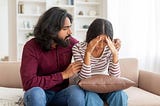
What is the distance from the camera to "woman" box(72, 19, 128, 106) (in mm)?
1808

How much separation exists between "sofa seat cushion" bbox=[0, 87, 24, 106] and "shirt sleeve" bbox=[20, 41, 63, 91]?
14 cm

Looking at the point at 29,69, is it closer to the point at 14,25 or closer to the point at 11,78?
the point at 11,78

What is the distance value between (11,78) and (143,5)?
243 centimetres

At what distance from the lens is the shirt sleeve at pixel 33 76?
181 cm

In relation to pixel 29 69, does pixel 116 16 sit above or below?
above

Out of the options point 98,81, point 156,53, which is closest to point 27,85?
point 98,81

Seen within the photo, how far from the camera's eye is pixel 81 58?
194 centimetres

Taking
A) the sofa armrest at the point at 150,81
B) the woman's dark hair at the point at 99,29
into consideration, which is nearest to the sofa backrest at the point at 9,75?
the woman's dark hair at the point at 99,29

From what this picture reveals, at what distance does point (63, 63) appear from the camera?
199 cm

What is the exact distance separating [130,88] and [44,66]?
951 millimetres

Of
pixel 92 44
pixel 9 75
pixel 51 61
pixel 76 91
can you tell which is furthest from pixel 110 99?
pixel 9 75

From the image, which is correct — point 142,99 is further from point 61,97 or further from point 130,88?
point 61,97

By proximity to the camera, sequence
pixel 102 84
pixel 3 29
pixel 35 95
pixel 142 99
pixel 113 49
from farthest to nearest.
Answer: pixel 3 29
pixel 142 99
pixel 113 49
pixel 102 84
pixel 35 95

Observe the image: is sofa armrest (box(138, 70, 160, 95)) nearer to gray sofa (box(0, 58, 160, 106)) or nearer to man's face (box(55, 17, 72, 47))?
gray sofa (box(0, 58, 160, 106))
